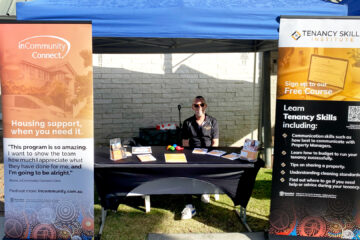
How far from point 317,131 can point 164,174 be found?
1451 mm

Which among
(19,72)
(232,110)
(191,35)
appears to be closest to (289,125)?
(191,35)

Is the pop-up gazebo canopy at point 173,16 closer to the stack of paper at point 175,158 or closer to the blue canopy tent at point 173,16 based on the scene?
the blue canopy tent at point 173,16

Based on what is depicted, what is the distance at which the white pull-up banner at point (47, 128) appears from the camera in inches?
101

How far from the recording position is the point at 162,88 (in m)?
6.43

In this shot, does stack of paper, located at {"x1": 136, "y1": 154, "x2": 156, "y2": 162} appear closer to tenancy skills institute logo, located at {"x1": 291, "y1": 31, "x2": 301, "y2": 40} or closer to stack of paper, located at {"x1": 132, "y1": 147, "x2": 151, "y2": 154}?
stack of paper, located at {"x1": 132, "y1": 147, "x2": 151, "y2": 154}

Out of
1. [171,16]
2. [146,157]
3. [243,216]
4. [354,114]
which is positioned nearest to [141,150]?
[146,157]

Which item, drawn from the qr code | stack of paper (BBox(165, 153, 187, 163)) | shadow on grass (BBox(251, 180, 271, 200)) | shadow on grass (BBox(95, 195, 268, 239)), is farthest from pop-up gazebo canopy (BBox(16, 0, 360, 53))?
shadow on grass (BBox(251, 180, 271, 200))

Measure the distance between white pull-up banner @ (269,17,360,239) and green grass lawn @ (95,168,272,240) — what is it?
0.63 m

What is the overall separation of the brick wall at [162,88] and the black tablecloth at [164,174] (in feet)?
11.2

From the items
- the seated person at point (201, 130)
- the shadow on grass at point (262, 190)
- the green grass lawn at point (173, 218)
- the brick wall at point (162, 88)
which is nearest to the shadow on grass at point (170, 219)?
the green grass lawn at point (173, 218)

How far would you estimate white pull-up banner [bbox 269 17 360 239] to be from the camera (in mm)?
2619

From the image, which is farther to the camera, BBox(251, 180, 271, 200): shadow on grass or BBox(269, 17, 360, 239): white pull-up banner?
BBox(251, 180, 271, 200): shadow on grass

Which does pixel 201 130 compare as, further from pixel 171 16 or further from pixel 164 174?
pixel 171 16

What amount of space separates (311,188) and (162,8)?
2.19 metres
